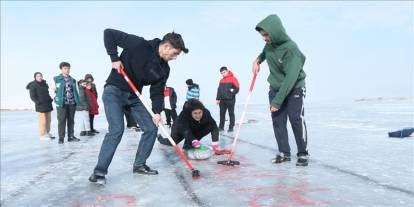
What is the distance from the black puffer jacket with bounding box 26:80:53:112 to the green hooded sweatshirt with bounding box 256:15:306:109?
6.83 meters

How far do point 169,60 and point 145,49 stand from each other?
285 mm

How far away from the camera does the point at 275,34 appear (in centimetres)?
471

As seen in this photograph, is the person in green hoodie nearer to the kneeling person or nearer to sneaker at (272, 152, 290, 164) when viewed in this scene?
sneaker at (272, 152, 290, 164)

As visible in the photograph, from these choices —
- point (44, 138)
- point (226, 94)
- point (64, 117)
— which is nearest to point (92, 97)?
point (44, 138)

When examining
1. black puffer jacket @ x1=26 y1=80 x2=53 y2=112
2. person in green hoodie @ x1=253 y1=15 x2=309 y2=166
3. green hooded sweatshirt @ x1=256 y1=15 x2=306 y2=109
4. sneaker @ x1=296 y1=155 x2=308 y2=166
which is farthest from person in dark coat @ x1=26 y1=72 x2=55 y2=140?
sneaker @ x1=296 y1=155 x2=308 y2=166

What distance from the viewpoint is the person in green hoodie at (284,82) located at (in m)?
4.73

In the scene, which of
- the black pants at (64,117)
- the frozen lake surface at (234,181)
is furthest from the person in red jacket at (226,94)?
the frozen lake surface at (234,181)

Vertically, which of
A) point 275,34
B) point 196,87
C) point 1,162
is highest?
point 275,34

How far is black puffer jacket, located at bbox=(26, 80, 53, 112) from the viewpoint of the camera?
31.8 feet

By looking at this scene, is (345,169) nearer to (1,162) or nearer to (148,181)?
(148,181)

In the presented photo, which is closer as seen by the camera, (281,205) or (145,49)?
(281,205)

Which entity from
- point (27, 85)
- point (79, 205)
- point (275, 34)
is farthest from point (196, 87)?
point (79, 205)

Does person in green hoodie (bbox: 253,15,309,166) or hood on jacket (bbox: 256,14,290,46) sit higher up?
hood on jacket (bbox: 256,14,290,46)

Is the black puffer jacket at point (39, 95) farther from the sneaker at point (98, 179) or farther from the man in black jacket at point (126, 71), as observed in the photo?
the sneaker at point (98, 179)
